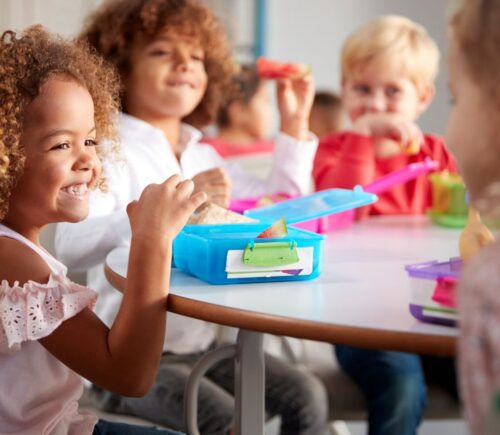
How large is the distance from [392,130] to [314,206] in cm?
59

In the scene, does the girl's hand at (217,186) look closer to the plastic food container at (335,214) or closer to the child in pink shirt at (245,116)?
the plastic food container at (335,214)

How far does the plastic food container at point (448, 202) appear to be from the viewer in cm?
171

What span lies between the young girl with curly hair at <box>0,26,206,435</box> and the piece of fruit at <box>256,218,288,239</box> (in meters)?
0.10

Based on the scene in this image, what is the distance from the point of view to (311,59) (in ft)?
16.6

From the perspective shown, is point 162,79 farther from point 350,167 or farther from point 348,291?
point 348,291

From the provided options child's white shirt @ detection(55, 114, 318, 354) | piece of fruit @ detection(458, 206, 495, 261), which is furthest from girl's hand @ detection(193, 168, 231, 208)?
piece of fruit @ detection(458, 206, 495, 261)

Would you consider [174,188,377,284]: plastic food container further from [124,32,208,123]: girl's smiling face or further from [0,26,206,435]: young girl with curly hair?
[124,32,208,123]: girl's smiling face

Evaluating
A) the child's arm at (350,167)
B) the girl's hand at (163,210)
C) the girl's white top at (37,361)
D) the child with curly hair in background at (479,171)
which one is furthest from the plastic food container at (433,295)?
the child's arm at (350,167)

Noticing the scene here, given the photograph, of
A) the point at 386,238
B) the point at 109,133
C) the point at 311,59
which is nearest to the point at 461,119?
the point at 109,133

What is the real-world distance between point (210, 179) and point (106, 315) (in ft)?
1.10

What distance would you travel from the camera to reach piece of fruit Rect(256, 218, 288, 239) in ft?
3.56

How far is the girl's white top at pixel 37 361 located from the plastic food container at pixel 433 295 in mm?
394

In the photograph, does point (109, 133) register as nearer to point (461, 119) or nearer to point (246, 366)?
point (246, 366)

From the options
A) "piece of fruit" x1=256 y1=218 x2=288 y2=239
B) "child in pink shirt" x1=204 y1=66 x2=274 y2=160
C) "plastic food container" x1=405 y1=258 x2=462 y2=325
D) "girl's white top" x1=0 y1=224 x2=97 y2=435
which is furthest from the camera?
"child in pink shirt" x1=204 y1=66 x2=274 y2=160
